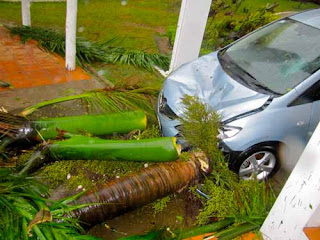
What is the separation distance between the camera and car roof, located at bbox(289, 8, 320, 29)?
4.50 m

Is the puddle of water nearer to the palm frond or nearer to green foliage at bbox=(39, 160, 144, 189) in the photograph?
green foliage at bbox=(39, 160, 144, 189)

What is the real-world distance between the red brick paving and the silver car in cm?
238

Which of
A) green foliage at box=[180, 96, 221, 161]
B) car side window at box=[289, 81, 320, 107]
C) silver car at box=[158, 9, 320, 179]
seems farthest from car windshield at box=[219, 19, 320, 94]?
green foliage at box=[180, 96, 221, 161]

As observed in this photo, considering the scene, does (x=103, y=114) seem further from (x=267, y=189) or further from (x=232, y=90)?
(x=267, y=189)

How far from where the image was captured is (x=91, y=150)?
327 centimetres

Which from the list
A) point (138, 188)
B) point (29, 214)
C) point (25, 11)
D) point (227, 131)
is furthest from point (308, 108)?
point (25, 11)

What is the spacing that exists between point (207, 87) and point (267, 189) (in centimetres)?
151

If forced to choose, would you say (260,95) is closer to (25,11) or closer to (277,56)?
(277,56)

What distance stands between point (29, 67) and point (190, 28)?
10.1 ft

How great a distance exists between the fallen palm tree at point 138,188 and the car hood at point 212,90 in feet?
2.47

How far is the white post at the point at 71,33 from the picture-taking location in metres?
5.49

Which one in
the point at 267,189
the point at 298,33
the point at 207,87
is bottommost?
the point at 267,189

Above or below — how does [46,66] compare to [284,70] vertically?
below

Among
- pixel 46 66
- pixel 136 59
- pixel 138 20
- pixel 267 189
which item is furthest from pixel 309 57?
pixel 138 20
